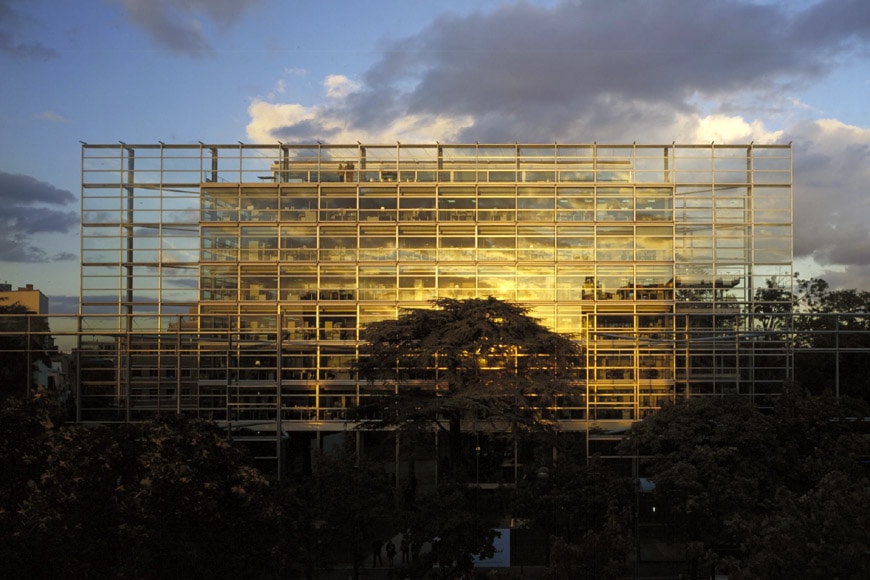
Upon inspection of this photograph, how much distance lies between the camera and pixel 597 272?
39312 mm

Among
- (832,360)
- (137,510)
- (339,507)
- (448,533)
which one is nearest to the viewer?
(137,510)

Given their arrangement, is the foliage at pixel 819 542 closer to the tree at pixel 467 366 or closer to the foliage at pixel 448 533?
the foliage at pixel 448 533

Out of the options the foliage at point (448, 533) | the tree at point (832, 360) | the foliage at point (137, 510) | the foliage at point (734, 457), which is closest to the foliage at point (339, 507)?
the foliage at point (448, 533)

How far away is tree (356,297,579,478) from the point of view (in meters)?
29.5

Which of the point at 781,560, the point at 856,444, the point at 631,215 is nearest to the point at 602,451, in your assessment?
the point at 631,215

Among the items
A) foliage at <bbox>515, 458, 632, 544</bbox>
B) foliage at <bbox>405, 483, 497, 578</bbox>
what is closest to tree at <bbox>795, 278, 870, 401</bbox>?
foliage at <bbox>515, 458, 632, 544</bbox>

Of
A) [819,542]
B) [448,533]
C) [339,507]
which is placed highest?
[819,542]

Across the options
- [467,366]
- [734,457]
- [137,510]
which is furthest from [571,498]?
[137,510]

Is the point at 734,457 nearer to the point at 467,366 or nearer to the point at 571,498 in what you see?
the point at 571,498

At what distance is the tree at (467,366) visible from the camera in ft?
96.7

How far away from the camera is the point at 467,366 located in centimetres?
3028

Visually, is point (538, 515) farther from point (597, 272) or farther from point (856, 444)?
point (597, 272)

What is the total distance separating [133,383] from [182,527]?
20.2 metres

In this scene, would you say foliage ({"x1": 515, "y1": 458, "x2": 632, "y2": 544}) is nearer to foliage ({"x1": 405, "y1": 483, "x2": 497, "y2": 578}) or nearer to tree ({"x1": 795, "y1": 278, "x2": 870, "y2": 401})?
foliage ({"x1": 405, "y1": 483, "x2": 497, "y2": 578})
